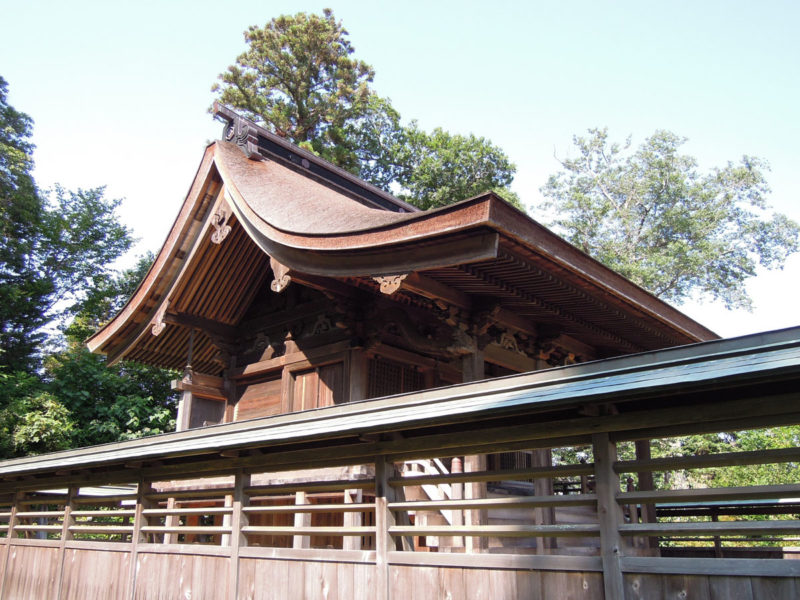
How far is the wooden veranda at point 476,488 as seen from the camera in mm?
3779

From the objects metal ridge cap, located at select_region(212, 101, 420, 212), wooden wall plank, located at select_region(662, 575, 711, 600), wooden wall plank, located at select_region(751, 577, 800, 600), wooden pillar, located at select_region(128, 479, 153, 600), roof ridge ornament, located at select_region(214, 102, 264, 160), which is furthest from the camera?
metal ridge cap, located at select_region(212, 101, 420, 212)

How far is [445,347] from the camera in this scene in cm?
777

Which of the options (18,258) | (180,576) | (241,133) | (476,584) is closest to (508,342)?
(476,584)

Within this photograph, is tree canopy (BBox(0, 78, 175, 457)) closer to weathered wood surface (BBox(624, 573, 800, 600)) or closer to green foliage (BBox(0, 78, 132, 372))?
green foliage (BBox(0, 78, 132, 372))

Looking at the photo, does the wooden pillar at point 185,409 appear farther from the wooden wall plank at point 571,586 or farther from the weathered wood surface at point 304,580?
the wooden wall plank at point 571,586

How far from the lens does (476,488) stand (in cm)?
709

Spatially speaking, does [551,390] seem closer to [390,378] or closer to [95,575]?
[390,378]

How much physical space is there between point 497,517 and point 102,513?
4.99 metres

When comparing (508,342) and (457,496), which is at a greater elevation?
(508,342)

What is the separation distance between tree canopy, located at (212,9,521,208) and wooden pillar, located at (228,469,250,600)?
24.4 m

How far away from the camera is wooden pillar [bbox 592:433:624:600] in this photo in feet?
13.4

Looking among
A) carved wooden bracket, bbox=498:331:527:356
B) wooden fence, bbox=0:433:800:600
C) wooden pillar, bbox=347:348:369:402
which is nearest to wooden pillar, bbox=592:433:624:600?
wooden fence, bbox=0:433:800:600

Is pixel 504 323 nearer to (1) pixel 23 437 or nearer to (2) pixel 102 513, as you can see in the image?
(2) pixel 102 513

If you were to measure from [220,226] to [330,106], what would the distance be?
72.4 feet
